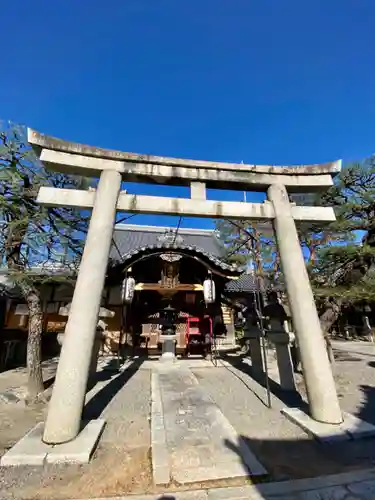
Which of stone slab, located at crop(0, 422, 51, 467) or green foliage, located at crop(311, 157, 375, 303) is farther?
green foliage, located at crop(311, 157, 375, 303)

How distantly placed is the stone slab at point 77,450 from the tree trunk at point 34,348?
11.5 feet

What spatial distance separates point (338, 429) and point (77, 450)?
3.76m

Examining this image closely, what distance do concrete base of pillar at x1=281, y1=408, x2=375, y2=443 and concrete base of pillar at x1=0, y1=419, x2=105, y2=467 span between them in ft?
10.6

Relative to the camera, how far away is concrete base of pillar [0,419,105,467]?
9.96 feet

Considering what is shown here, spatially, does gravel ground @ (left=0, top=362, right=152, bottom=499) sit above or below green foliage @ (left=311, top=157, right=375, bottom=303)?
below

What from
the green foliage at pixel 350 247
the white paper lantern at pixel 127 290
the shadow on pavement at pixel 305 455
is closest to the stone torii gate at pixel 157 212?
the shadow on pavement at pixel 305 455

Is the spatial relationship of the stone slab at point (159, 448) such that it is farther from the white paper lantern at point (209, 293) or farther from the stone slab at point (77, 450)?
the white paper lantern at point (209, 293)

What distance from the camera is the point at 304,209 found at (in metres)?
5.34

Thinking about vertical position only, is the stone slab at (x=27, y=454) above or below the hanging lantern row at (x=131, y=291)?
below

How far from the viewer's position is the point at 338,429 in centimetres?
373

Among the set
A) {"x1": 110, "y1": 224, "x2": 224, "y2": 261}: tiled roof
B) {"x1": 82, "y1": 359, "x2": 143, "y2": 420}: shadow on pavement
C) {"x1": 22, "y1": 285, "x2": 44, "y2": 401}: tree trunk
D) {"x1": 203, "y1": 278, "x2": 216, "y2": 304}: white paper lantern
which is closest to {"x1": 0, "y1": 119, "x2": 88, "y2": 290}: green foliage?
{"x1": 22, "y1": 285, "x2": 44, "y2": 401}: tree trunk

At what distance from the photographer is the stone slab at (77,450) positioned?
3.09 m

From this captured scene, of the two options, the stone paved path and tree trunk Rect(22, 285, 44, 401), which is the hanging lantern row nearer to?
tree trunk Rect(22, 285, 44, 401)

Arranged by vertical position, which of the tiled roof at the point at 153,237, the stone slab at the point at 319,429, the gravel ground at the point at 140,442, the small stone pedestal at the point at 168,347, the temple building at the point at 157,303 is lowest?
the gravel ground at the point at 140,442
